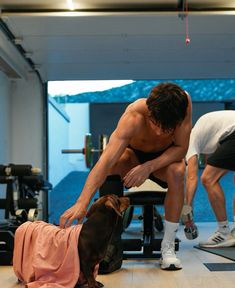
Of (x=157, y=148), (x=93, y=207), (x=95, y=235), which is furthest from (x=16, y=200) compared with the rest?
(x=95, y=235)

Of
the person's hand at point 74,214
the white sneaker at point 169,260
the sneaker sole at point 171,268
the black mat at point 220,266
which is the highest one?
the person's hand at point 74,214

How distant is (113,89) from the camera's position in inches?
204

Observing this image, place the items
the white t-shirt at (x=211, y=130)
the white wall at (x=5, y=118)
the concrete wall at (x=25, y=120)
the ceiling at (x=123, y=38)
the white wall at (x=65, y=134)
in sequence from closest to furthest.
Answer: the white t-shirt at (x=211, y=130) → the ceiling at (x=123, y=38) → the white wall at (x=5, y=118) → the concrete wall at (x=25, y=120) → the white wall at (x=65, y=134)

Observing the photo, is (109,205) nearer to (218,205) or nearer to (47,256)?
(47,256)

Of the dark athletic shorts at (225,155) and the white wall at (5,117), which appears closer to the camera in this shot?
the dark athletic shorts at (225,155)

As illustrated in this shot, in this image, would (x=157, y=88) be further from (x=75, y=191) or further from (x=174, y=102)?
(x=75, y=191)

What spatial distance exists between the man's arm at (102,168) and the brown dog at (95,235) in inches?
3.4

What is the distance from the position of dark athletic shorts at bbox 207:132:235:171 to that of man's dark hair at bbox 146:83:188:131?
97 centimetres

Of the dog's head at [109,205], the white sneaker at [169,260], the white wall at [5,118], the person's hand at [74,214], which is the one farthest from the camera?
the white wall at [5,118]

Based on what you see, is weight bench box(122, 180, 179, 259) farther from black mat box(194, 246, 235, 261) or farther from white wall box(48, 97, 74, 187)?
white wall box(48, 97, 74, 187)

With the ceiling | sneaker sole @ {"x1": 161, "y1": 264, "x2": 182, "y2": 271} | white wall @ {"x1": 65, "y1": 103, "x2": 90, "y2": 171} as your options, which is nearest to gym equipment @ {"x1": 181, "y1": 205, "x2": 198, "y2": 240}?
sneaker sole @ {"x1": 161, "y1": 264, "x2": 182, "y2": 271}

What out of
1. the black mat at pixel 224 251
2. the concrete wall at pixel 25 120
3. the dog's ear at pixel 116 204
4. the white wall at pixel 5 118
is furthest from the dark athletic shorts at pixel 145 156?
the concrete wall at pixel 25 120

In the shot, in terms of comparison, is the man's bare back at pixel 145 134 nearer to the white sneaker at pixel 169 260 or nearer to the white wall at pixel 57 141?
the white sneaker at pixel 169 260

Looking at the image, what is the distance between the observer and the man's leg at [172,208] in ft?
6.93
